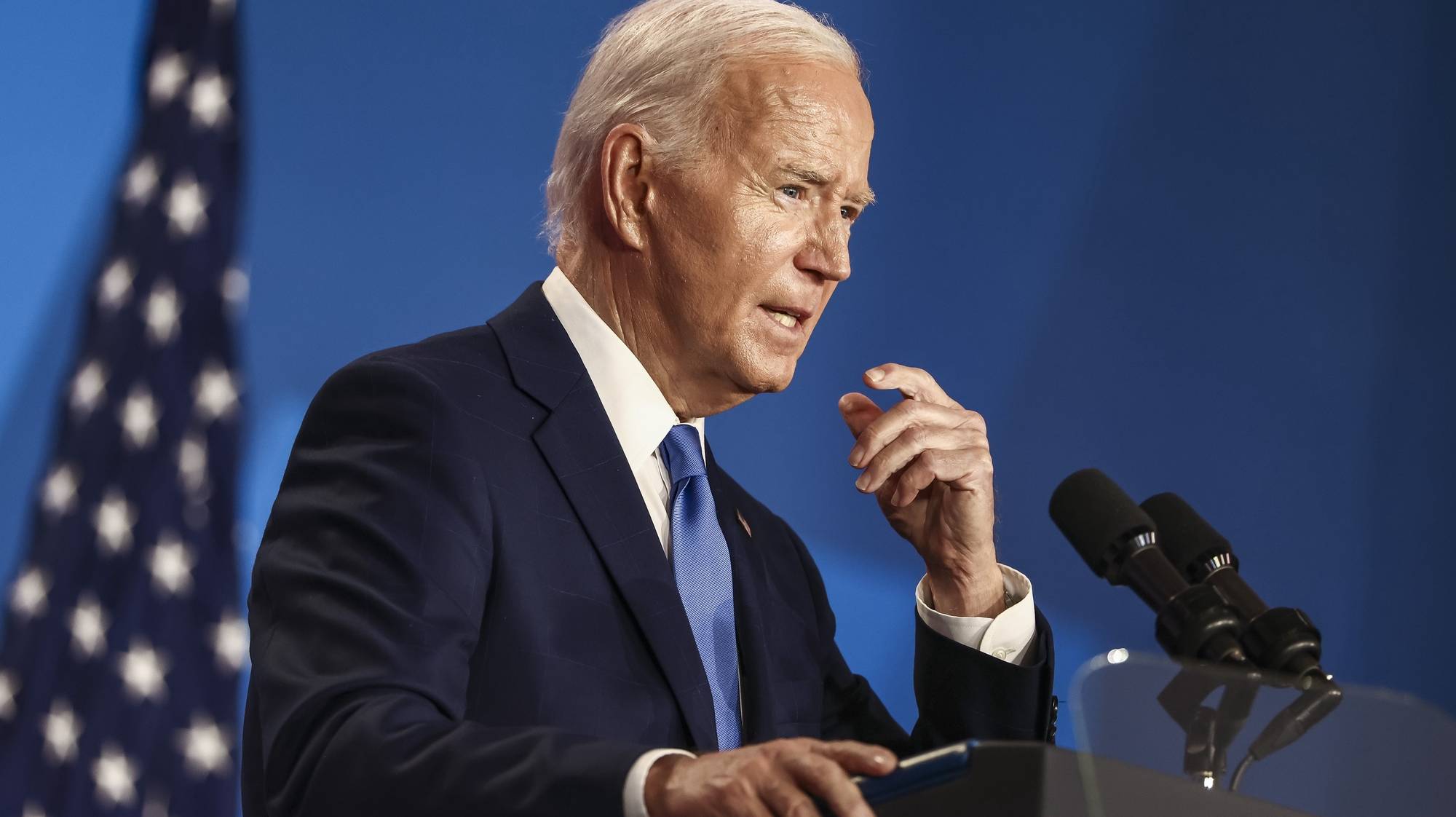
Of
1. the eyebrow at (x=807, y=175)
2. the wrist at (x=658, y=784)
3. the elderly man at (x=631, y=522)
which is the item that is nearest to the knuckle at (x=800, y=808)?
the elderly man at (x=631, y=522)

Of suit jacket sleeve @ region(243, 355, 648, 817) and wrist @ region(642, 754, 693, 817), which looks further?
Answer: suit jacket sleeve @ region(243, 355, 648, 817)

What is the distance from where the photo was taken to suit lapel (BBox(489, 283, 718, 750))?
145cm

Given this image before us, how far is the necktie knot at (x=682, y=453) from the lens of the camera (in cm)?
167

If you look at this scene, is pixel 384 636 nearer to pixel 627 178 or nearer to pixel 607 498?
pixel 607 498

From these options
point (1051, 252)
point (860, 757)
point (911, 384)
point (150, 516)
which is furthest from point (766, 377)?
point (1051, 252)

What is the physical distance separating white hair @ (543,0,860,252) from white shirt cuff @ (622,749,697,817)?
3.30 ft

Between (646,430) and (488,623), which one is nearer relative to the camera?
(488,623)

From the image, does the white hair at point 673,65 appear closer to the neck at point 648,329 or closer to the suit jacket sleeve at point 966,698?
the neck at point 648,329

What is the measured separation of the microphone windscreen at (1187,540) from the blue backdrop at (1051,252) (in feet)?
6.20

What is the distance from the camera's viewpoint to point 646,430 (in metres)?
1.67

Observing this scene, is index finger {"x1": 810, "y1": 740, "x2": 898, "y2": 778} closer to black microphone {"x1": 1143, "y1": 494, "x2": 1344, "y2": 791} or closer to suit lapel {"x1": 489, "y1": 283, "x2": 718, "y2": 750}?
black microphone {"x1": 1143, "y1": 494, "x2": 1344, "y2": 791}

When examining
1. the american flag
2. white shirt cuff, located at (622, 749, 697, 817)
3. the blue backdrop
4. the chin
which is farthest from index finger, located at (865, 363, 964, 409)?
the american flag

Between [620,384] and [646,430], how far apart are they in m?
0.07

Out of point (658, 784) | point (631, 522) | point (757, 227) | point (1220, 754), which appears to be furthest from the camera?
point (757, 227)
